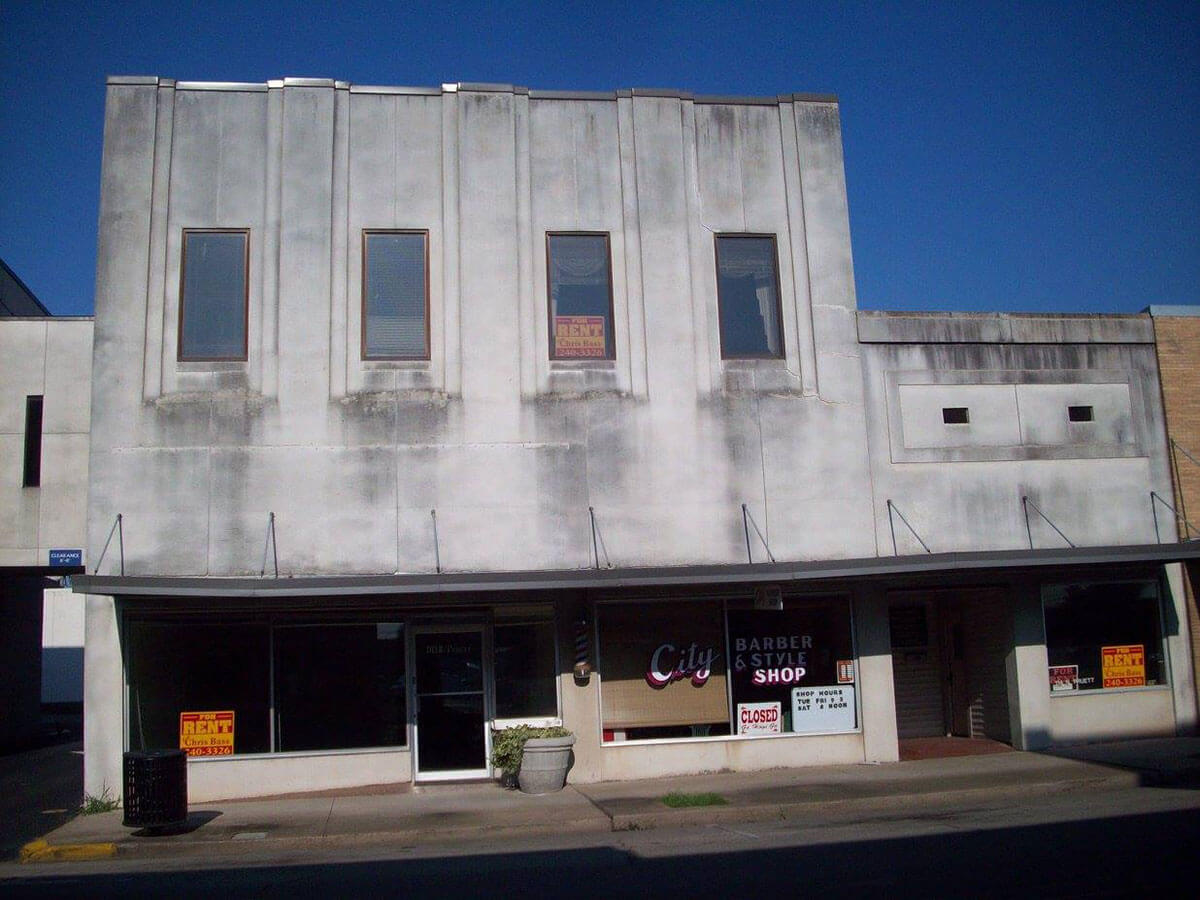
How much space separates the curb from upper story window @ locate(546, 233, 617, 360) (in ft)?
29.8

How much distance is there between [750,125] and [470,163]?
460 cm

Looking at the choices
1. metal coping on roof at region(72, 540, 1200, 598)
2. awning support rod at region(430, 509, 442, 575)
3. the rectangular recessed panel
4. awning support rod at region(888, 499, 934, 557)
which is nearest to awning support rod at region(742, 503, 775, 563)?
metal coping on roof at region(72, 540, 1200, 598)

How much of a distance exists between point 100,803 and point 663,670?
8049 millimetres

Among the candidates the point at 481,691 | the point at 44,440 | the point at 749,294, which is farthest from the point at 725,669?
the point at 44,440

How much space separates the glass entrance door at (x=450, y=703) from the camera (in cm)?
1709

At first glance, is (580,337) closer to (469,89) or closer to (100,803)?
(469,89)

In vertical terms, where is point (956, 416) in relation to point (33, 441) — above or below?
below

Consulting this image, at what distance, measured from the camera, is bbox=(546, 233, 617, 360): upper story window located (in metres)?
17.8

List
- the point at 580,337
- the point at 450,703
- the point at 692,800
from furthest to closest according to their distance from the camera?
the point at 580,337 < the point at 450,703 < the point at 692,800

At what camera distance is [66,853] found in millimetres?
13031

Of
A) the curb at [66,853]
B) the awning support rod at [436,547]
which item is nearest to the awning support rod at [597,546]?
the awning support rod at [436,547]

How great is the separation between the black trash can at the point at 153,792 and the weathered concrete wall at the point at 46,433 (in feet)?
19.6

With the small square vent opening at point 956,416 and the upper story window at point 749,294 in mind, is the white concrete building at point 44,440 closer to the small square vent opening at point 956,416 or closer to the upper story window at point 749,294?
the upper story window at point 749,294

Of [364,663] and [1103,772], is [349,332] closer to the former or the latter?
[364,663]
